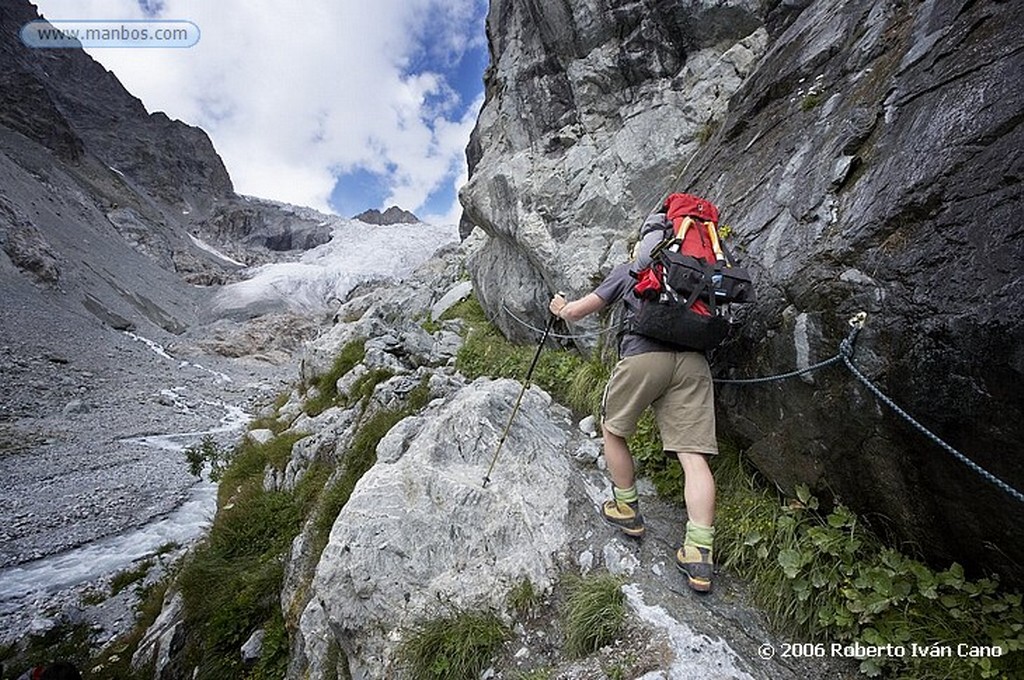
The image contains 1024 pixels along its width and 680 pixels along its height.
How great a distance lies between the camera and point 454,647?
4.00m

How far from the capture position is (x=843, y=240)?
3.76 meters

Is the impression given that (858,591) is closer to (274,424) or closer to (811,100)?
(811,100)

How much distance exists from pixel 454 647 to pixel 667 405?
9.45ft

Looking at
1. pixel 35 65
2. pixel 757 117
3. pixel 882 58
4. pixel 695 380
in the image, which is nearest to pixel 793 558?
pixel 695 380

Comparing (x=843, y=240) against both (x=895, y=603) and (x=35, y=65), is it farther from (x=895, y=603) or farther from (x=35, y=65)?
(x=35, y=65)

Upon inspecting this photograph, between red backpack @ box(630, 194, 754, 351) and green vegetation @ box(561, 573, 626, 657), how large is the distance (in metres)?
2.21

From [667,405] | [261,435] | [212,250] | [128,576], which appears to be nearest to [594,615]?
[667,405]

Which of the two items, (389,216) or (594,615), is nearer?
(594,615)

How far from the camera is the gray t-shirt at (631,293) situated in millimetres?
4070

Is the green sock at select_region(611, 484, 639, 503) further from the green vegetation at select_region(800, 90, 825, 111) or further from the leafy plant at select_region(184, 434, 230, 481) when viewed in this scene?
the leafy plant at select_region(184, 434, 230, 481)

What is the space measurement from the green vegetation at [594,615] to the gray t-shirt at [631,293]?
206cm

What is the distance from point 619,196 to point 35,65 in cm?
16622

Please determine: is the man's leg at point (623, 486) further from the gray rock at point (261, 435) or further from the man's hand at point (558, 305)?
the gray rock at point (261, 435)

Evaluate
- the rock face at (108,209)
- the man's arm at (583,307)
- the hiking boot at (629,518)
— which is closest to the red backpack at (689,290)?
the man's arm at (583,307)
